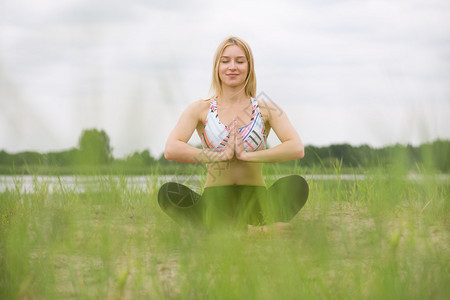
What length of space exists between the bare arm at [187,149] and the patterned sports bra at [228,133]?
0.30ft

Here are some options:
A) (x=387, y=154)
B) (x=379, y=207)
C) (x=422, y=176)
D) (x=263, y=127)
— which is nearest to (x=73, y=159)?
(x=379, y=207)

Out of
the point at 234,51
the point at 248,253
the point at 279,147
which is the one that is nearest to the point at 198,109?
the point at 234,51

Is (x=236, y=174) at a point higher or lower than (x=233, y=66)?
lower

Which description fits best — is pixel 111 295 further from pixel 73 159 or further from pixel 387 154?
pixel 387 154

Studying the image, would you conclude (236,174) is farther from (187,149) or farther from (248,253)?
(248,253)

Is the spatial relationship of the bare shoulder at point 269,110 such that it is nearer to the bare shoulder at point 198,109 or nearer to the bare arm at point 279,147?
the bare arm at point 279,147

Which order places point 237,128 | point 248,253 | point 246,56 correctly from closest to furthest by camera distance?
point 248,253 → point 237,128 → point 246,56

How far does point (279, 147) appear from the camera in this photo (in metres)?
2.40

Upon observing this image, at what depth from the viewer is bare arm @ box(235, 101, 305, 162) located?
232 centimetres

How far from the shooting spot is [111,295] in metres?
1.50

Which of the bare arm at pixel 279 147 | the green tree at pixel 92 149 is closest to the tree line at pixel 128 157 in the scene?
the green tree at pixel 92 149

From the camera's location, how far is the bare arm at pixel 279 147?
2318 mm

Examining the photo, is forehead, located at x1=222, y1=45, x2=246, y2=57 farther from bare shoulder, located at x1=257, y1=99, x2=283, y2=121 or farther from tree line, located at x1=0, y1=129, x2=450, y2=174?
tree line, located at x1=0, y1=129, x2=450, y2=174

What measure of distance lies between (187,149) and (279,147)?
0.45 metres
